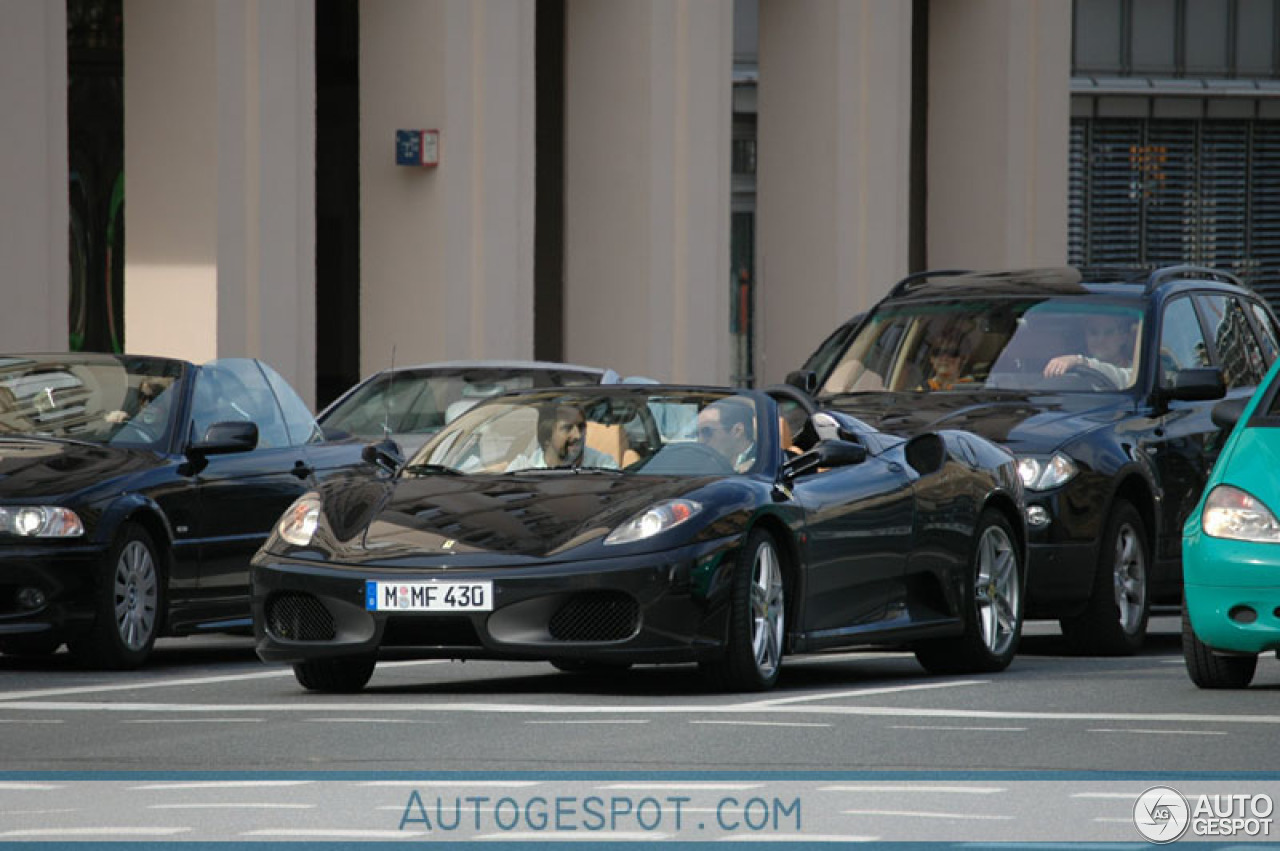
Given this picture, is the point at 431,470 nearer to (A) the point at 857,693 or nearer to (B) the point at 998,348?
(A) the point at 857,693

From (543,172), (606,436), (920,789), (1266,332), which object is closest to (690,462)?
(606,436)

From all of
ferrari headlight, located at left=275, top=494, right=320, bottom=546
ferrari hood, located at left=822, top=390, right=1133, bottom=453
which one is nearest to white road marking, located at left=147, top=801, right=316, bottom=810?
ferrari headlight, located at left=275, top=494, right=320, bottom=546

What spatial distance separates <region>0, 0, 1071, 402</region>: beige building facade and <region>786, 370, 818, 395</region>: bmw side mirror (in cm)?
337

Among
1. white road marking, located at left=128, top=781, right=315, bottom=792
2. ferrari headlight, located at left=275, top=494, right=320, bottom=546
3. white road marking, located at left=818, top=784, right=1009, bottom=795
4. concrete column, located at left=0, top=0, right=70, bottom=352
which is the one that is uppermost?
concrete column, located at left=0, top=0, right=70, bottom=352

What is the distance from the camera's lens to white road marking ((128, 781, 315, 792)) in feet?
28.3

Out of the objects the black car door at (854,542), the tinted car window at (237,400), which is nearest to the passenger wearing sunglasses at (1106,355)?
the black car door at (854,542)

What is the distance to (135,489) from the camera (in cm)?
1363

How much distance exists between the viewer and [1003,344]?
634 inches

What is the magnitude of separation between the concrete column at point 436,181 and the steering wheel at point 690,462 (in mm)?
13145

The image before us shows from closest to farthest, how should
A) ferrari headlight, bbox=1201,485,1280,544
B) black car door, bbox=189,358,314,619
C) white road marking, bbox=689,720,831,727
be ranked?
white road marking, bbox=689,720,831,727, ferrari headlight, bbox=1201,485,1280,544, black car door, bbox=189,358,314,619

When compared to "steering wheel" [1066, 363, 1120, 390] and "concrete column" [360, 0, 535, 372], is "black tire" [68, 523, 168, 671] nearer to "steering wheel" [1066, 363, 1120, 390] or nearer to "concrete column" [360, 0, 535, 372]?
"steering wheel" [1066, 363, 1120, 390]

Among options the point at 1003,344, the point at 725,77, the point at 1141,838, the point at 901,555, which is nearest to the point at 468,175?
the point at 725,77

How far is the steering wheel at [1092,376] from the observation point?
1560 centimetres
